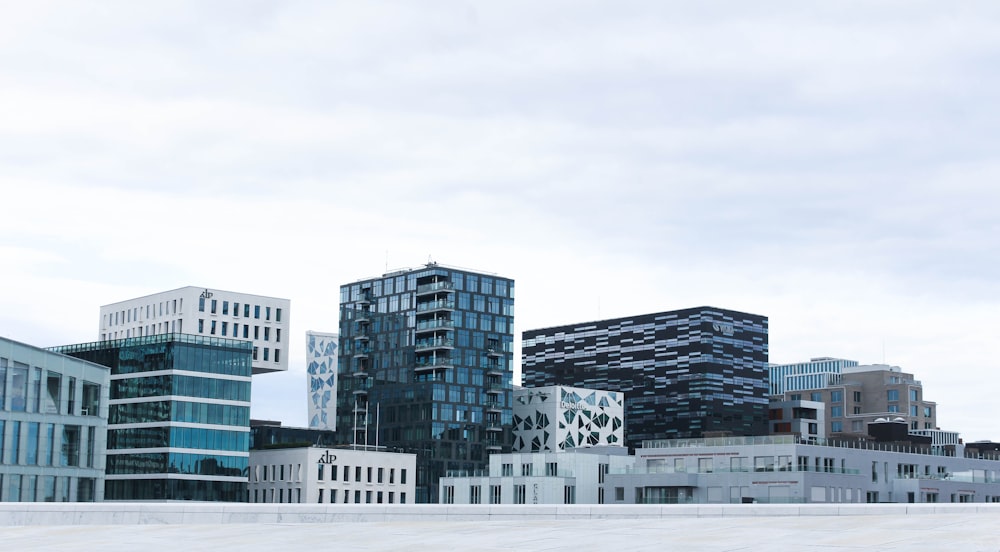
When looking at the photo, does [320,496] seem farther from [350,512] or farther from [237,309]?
[350,512]

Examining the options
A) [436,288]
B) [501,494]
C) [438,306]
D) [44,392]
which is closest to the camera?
[44,392]

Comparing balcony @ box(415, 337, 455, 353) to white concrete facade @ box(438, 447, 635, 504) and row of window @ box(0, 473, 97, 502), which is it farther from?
row of window @ box(0, 473, 97, 502)

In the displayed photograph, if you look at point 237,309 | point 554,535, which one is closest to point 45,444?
point 554,535

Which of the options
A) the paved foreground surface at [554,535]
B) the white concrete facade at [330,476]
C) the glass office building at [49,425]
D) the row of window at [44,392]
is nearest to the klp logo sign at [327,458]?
the white concrete facade at [330,476]

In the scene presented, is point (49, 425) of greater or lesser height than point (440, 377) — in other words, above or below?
below

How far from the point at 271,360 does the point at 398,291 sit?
23869 mm

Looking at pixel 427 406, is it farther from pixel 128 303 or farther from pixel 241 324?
pixel 128 303

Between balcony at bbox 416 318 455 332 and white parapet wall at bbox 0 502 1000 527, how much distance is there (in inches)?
5705

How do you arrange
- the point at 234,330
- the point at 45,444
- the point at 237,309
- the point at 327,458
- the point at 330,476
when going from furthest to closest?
the point at 237,309
the point at 234,330
the point at 327,458
the point at 330,476
the point at 45,444

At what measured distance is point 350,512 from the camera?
151 ft

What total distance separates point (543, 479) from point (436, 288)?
50.2 m

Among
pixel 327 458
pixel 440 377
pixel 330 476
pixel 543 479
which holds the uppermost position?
pixel 440 377

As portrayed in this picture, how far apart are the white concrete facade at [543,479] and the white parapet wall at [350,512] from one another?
334 feet

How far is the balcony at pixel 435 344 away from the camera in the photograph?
190m
